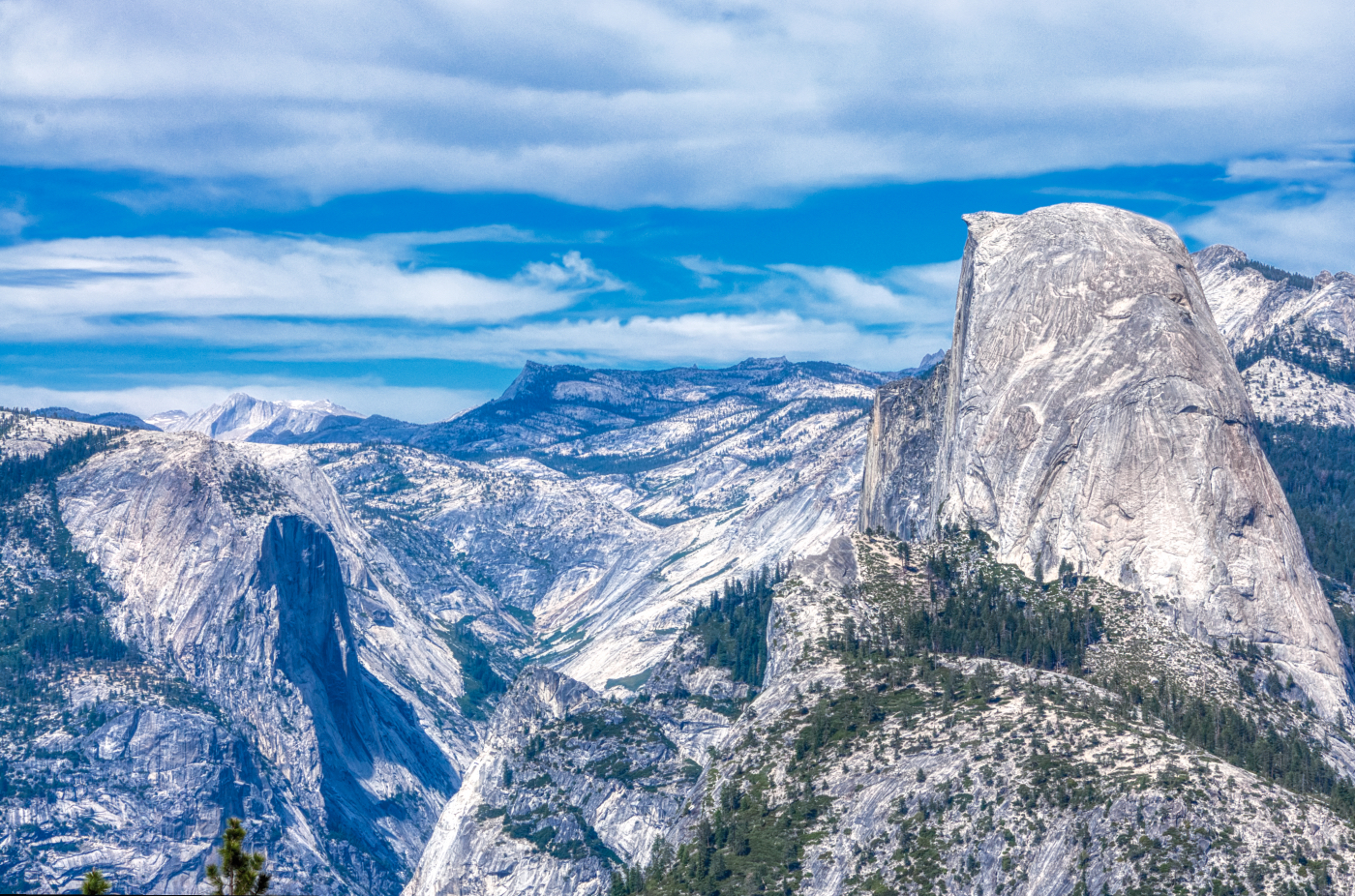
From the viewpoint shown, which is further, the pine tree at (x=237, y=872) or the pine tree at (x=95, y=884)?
the pine tree at (x=237, y=872)

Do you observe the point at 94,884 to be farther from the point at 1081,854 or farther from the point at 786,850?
the point at 786,850

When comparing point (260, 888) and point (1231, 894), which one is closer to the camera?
point (260, 888)

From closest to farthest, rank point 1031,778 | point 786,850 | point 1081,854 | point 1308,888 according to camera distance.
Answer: point 1308,888, point 1081,854, point 1031,778, point 786,850

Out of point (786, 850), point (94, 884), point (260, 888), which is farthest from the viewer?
point (786, 850)

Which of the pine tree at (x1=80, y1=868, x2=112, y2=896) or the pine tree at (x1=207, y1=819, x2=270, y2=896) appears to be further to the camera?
the pine tree at (x1=207, y1=819, x2=270, y2=896)

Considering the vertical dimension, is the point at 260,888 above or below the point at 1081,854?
above

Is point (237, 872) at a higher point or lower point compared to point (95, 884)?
lower

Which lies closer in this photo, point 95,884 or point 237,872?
point 95,884

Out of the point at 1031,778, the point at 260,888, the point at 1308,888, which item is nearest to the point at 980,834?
the point at 1031,778
